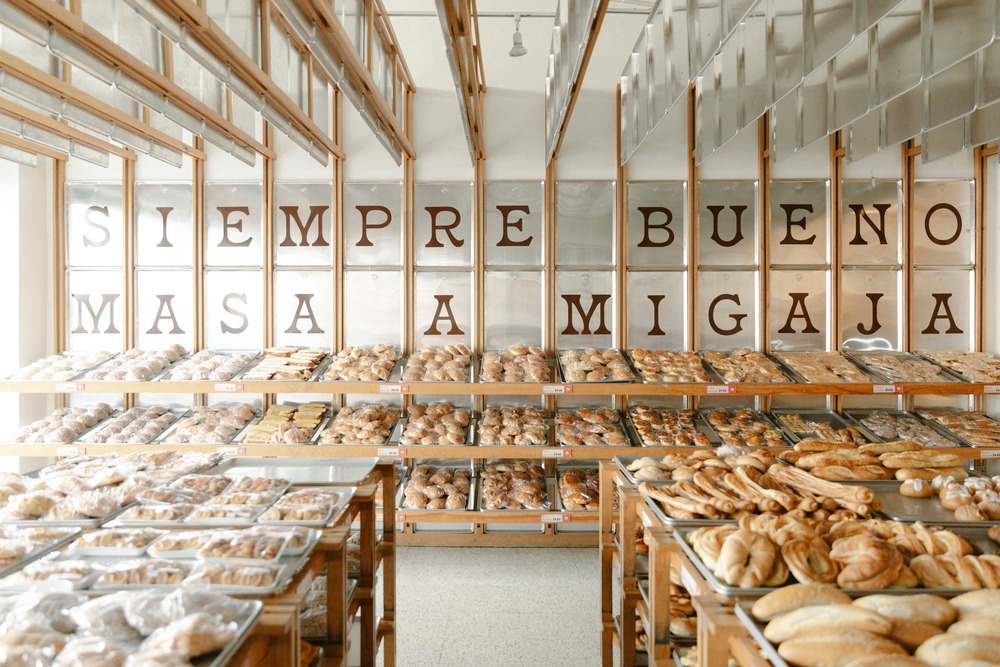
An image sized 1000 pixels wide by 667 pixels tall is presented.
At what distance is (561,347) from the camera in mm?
4855

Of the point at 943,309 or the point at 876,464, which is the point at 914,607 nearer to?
the point at 876,464

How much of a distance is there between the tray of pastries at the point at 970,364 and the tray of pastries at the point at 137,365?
5.72 m

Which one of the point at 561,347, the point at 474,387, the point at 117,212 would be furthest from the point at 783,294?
the point at 117,212

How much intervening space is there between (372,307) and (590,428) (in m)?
1.98

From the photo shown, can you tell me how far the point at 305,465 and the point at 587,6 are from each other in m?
2.12

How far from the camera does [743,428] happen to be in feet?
14.3

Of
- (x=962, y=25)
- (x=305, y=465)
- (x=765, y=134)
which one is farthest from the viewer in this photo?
(x=765, y=134)

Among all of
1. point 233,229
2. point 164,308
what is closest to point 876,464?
point 233,229

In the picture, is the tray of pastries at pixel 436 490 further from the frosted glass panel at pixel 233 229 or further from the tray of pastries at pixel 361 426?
the frosted glass panel at pixel 233 229

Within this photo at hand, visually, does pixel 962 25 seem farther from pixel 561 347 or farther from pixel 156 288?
pixel 156 288

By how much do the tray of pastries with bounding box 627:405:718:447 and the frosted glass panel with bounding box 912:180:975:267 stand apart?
225cm

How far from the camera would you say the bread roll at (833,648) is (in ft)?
3.64

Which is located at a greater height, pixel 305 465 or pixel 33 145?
pixel 33 145

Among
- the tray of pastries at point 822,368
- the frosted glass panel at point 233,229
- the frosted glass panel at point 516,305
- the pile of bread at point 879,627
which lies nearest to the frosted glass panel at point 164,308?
the frosted glass panel at point 233,229
